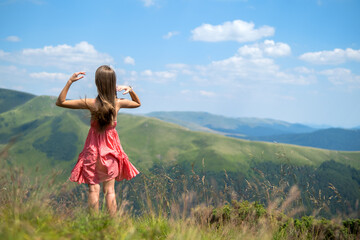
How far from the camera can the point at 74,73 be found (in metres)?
5.08

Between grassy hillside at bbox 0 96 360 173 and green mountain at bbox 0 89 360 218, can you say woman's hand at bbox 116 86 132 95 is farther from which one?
grassy hillside at bbox 0 96 360 173

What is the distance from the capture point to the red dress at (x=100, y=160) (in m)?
5.05

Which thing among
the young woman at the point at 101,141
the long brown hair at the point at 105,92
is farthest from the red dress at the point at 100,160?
the long brown hair at the point at 105,92

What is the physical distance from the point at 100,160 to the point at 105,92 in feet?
3.78

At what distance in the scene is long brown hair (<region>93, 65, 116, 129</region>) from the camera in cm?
490

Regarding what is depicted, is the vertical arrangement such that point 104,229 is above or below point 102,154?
below

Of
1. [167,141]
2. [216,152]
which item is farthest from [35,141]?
[216,152]

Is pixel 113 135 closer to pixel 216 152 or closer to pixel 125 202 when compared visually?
pixel 125 202

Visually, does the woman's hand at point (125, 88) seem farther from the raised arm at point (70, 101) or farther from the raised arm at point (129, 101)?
the raised arm at point (70, 101)

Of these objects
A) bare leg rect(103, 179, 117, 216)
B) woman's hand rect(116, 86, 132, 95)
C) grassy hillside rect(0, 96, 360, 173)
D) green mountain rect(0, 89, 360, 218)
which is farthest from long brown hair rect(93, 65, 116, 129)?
grassy hillside rect(0, 96, 360, 173)

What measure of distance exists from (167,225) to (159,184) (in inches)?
64.4

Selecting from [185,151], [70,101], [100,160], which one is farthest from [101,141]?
[185,151]

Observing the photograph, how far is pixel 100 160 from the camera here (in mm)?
5059

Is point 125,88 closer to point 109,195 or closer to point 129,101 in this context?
point 129,101
